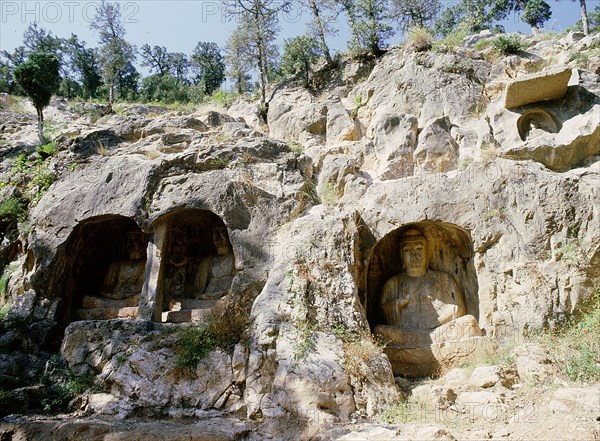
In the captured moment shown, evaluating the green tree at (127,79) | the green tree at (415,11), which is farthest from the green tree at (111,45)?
the green tree at (415,11)

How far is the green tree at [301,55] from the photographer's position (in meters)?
19.7

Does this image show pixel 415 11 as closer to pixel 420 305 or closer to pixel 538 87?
pixel 538 87

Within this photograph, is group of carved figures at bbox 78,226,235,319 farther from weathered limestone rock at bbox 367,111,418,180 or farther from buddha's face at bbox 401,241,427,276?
weathered limestone rock at bbox 367,111,418,180

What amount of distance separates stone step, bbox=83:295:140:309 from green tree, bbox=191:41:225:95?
919 inches

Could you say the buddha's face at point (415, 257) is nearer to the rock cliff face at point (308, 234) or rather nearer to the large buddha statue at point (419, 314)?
the large buddha statue at point (419, 314)

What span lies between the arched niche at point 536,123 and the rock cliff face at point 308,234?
47mm

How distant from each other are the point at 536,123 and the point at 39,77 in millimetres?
16545

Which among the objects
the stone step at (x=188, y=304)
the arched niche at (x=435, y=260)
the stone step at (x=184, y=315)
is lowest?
the stone step at (x=184, y=315)

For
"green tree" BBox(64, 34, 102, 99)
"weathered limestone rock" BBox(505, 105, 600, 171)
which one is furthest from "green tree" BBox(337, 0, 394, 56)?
"green tree" BBox(64, 34, 102, 99)

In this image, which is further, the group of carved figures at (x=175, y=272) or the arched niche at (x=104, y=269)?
the group of carved figures at (x=175, y=272)

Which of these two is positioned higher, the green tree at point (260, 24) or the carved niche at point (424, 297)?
the green tree at point (260, 24)

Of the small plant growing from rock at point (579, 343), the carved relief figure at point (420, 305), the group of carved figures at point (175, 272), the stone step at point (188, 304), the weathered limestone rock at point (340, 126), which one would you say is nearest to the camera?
the small plant growing from rock at point (579, 343)

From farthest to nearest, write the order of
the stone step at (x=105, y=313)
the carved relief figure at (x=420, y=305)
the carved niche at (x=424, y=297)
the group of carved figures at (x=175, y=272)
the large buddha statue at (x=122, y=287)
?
the group of carved figures at (x=175, y=272) < the large buddha statue at (x=122, y=287) < the stone step at (x=105, y=313) < the carved relief figure at (x=420, y=305) < the carved niche at (x=424, y=297)

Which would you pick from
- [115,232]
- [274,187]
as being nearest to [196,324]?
[274,187]
